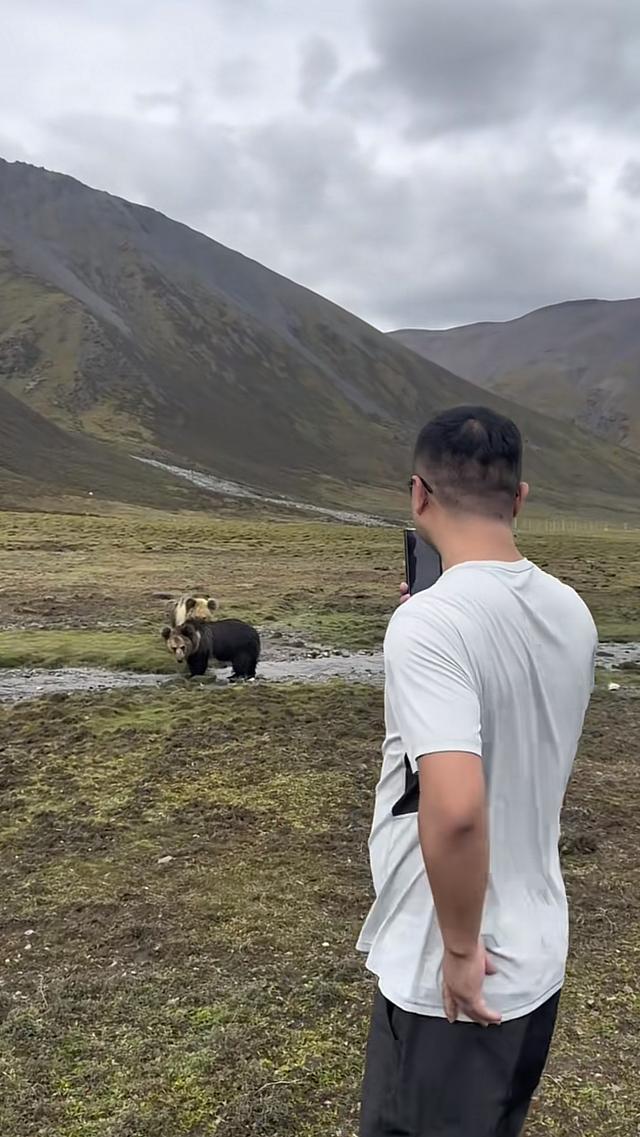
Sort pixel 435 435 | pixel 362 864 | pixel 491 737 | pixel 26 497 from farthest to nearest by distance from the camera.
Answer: pixel 26 497, pixel 362 864, pixel 435 435, pixel 491 737

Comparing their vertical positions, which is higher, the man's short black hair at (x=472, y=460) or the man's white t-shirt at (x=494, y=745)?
the man's short black hair at (x=472, y=460)

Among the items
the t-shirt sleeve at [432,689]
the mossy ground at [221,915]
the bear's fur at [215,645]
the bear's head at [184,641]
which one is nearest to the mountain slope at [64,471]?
the bear's head at [184,641]

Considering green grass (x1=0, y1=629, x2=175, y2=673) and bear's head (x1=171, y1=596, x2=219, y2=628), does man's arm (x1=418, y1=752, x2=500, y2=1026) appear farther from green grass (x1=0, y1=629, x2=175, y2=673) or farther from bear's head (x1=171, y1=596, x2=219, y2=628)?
green grass (x1=0, y1=629, x2=175, y2=673)

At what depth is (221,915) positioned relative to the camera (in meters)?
6.11

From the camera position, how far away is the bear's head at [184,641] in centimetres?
1385

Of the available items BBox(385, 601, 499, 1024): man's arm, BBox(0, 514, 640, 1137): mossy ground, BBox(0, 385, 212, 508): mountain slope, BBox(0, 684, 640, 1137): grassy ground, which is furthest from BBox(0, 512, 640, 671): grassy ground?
BBox(0, 385, 212, 508): mountain slope

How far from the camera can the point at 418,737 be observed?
2.30 m

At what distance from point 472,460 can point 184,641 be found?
1166 centimetres

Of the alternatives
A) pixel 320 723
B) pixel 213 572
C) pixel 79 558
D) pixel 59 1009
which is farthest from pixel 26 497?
pixel 59 1009

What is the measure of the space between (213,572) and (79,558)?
5.91 metres

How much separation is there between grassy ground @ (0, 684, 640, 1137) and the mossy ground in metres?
0.02

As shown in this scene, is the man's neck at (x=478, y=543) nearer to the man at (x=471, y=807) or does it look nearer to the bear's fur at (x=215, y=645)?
the man at (x=471, y=807)

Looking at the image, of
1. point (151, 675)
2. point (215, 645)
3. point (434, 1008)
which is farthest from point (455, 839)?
point (151, 675)

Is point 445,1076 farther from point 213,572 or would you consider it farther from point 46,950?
point 213,572
